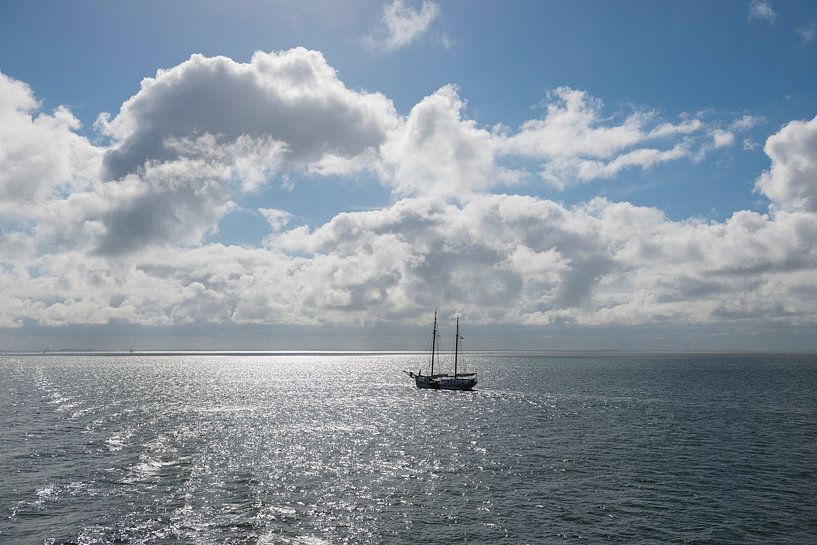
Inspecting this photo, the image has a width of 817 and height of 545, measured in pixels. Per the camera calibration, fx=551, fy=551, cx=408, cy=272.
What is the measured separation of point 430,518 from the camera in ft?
145

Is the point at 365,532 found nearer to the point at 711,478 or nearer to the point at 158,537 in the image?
the point at 158,537

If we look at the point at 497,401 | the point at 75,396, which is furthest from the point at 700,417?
the point at 75,396

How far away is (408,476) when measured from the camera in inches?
2259

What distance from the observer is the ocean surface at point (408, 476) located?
4181 cm

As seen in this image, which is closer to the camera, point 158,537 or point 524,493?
point 158,537

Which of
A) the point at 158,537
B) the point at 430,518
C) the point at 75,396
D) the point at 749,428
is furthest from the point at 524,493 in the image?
the point at 75,396

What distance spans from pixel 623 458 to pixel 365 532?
3832 cm

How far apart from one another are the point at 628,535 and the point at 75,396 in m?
143

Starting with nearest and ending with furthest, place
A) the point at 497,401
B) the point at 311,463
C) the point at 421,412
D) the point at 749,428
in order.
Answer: the point at 311,463
the point at 749,428
the point at 421,412
the point at 497,401

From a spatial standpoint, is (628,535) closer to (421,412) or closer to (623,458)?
(623,458)

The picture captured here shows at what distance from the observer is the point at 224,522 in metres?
42.9

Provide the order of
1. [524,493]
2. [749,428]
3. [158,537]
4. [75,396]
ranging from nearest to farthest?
[158,537]
[524,493]
[749,428]
[75,396]

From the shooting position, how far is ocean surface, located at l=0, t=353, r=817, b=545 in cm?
4181

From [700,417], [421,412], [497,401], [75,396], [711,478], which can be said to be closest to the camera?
[711,478]
